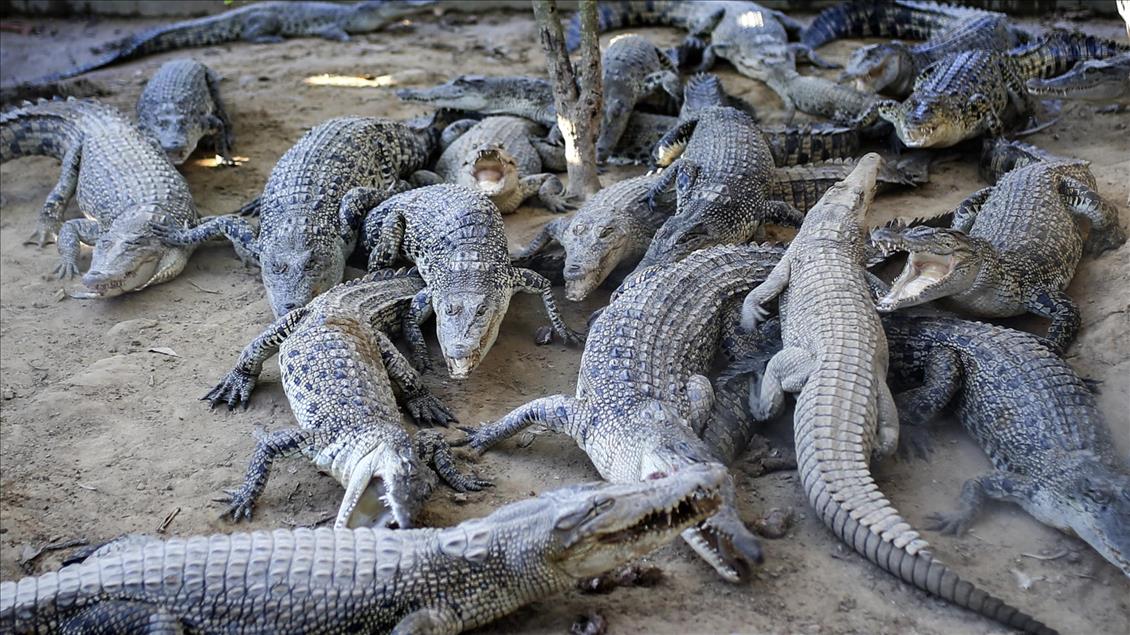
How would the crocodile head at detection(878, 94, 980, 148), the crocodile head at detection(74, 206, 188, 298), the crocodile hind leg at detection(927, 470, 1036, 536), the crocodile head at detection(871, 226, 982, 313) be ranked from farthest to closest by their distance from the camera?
the crocodile head at detection(878, 94, 980, 148), the crocodile head at detection(74, 206, 188, 298), the crocodile head at detection(871, 226, 982, 313), the crocodile hind leg at detection(927, 470, 1036, 536)

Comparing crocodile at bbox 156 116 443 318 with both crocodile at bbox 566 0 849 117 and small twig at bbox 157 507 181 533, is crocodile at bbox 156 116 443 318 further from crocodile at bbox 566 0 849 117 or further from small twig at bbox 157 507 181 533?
crocodile at bbox 566 0 849 117

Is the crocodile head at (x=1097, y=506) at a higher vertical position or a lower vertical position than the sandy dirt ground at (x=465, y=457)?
higher

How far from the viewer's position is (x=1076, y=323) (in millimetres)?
4418

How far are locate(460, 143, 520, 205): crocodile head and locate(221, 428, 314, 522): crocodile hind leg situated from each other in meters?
2.43

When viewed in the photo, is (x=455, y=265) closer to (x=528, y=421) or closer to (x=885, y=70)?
(x=528, y=421)

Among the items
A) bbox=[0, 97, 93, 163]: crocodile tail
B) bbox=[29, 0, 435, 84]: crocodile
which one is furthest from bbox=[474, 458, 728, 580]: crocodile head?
bbox=[29, 0, 435, 84]: crocodile

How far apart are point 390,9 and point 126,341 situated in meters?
5.91

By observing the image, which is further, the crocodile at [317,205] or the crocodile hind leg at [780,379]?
the crocodile at [317,205]

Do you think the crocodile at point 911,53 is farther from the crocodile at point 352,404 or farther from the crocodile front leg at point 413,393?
the crocodile front leg at point 413,393

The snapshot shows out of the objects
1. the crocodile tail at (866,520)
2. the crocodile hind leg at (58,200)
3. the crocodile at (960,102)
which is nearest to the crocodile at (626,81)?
the crocodile at (960,102)

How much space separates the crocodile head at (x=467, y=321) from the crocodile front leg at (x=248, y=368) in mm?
673

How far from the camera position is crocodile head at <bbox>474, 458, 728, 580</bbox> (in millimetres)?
2967

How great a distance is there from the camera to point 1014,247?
4.71 meters

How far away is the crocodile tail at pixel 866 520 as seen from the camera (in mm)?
3084
